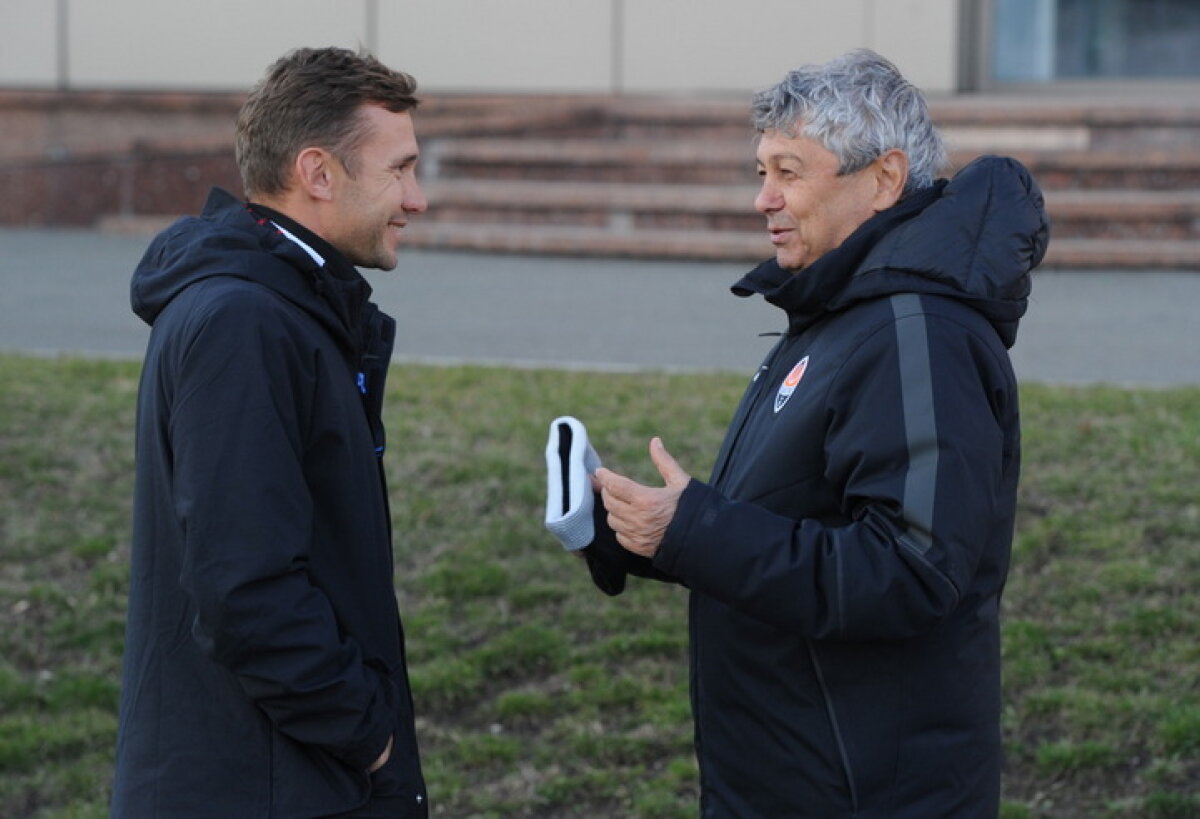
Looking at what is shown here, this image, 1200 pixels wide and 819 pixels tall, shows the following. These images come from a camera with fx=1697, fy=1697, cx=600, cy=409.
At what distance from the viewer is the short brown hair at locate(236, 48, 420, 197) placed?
109 inches

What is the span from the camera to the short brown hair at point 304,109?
2781 mm

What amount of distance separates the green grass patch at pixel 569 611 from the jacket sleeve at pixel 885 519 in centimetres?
245

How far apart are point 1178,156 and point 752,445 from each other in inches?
408

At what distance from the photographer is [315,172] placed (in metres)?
2.82

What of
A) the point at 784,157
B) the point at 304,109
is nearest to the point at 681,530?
the point at 784,157

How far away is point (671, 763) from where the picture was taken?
520 centimetres

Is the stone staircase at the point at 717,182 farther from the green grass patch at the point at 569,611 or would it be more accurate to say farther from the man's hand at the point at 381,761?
the man's hand at the point at 381,761

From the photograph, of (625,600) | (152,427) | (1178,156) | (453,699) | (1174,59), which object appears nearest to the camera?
(152,427)

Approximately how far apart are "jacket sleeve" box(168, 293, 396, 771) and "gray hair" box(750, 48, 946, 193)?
0.94 m

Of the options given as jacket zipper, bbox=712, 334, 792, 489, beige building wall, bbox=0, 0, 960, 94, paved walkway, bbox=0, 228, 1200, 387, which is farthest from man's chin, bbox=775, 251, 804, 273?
beige building wall, bbox=0, 0, 960, 94

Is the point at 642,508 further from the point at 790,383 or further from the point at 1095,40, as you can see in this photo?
the point at 1095,40

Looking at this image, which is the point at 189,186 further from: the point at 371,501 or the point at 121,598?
the point at 371,501

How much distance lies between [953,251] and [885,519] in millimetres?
451

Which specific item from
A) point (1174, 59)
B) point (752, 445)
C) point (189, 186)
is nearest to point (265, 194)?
point (752, 445)
